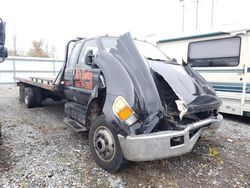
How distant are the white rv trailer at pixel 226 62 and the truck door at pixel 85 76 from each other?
3601 mm

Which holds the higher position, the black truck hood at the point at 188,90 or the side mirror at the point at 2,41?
the side mirror at the point at 2,41

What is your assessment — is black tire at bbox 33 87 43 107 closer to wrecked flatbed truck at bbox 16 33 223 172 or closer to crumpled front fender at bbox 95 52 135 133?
wrecked flatbed truck at bbox 16 33 223 172

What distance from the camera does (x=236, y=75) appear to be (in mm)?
5348

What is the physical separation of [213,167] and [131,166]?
1.21 meters

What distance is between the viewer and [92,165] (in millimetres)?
2936

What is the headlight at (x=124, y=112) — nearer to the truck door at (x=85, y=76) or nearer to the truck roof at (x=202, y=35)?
the truck door at (x=85, y=76)

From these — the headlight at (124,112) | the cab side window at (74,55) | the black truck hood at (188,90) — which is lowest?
the headlight at (124,112)

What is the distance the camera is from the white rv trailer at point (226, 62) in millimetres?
5180

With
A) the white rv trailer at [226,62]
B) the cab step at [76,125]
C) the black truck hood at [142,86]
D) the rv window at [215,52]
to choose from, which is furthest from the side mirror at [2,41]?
the rv window at [215,52]

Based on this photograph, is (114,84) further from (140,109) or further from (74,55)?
(74,55)

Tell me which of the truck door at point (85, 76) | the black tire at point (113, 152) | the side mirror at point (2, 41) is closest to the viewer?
the black tire at point (113, 152)

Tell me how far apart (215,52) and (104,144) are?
14.9 feet

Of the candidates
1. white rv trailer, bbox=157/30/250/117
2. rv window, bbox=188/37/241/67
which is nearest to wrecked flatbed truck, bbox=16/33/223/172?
white rv trailer, bbox=157/30/250/117

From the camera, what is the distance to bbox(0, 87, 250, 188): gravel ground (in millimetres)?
2564
